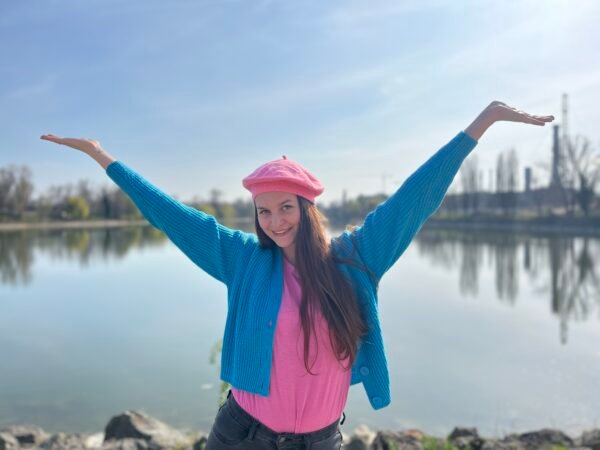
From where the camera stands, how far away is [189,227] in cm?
153

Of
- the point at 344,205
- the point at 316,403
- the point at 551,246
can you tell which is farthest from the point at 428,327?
the point at 344,205

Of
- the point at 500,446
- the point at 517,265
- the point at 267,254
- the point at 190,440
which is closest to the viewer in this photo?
the point at 267,254

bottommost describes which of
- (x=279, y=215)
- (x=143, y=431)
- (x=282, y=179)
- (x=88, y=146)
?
(x=143, y=431)

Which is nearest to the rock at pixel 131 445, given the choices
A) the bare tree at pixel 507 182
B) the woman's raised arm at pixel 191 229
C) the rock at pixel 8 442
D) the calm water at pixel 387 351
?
the rock at pixel 8 442

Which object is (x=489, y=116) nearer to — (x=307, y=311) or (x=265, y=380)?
(x=307, y=311)

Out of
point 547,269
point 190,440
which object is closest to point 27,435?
point 190,440

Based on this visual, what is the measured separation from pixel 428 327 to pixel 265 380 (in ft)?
24.2

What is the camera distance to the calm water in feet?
16.7

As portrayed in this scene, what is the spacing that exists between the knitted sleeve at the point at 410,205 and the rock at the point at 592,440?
3.29 meters

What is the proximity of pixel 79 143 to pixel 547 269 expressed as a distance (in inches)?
620

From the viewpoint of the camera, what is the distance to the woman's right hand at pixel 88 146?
162 cm

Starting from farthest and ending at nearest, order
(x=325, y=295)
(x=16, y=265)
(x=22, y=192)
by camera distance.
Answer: (x=22, y=192)
(x=16, y=265)
(x=325, y=295)

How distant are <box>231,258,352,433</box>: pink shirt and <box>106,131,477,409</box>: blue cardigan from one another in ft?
0.11

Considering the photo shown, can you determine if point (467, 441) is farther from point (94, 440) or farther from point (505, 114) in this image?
point (94, 440)
